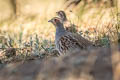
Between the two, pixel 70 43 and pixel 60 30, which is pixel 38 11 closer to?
pixel 60 30

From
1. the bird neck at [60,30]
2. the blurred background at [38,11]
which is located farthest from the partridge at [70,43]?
the blurred background at [38,11]

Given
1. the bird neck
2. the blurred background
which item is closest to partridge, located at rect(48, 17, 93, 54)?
the bird neck

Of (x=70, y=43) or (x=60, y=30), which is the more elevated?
(x=60, y=30)

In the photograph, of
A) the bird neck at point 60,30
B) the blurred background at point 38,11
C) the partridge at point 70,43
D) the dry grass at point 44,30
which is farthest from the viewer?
the blurred background at point 38,11

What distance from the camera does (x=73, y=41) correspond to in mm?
7395

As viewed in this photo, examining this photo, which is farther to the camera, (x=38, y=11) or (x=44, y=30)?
(x=38, y=11)

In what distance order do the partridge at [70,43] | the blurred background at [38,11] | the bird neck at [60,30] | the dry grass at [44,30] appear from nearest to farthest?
the partridge at [70,43] < the dry grass at [44,30] < the bird neck at [60,30] < the blurred background at [38,11]

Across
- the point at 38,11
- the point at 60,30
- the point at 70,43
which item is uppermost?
the point at 38,11

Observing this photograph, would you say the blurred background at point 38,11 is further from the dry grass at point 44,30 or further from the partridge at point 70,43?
the partridge at point 70,43

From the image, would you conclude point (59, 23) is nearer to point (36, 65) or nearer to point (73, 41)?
point (73, 41)

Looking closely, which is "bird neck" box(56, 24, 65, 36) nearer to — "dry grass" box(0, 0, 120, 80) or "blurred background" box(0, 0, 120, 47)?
"dry grass" box(0, 0, 120, 80)

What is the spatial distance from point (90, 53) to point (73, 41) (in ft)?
11.3

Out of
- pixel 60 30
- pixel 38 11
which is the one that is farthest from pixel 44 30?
pixel 38 11

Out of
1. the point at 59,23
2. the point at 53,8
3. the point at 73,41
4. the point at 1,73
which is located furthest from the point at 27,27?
the point at 1,73
